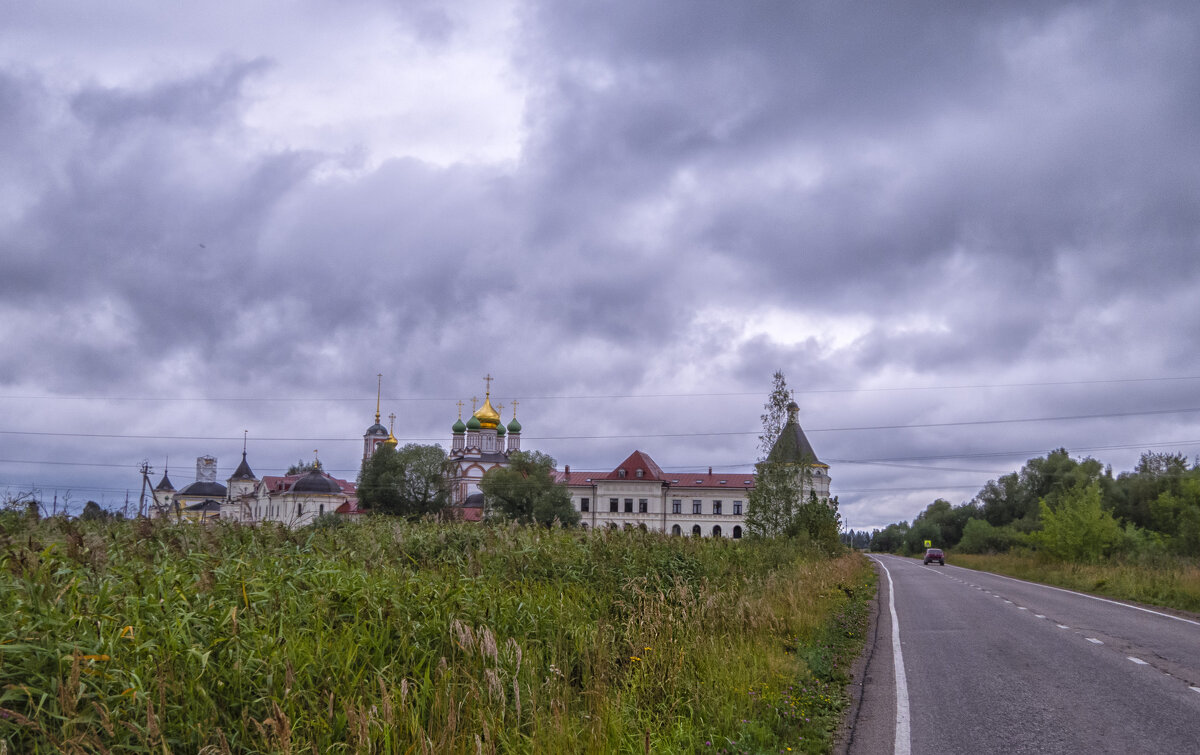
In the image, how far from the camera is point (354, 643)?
5.25m

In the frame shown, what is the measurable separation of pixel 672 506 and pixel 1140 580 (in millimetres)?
75856

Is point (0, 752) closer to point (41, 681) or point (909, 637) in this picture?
point (41, 681)

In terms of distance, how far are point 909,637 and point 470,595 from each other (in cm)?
A: 851

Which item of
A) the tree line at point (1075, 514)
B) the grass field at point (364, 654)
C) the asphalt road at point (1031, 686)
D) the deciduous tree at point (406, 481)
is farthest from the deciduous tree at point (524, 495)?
the grass field at point (364, 654)

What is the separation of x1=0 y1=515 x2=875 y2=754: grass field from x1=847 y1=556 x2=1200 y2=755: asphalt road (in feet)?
2.28

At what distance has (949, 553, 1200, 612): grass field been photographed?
62.1ft

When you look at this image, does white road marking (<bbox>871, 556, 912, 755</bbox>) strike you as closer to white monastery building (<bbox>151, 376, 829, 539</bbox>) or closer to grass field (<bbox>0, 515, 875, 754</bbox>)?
grass field (<bbox>0, 515, 875, 754</bbox>)

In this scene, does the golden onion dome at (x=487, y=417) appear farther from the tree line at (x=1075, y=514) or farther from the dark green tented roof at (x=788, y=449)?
the dark green tented roof at (x=788, y=449)

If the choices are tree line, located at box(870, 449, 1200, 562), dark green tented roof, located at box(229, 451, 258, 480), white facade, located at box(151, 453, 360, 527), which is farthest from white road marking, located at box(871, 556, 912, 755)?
dark green tented roof, located at box(229, 451, 258, 480)

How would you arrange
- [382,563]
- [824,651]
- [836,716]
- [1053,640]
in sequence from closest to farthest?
[836,716] → [382,563] → [824,651] → [1053,640]

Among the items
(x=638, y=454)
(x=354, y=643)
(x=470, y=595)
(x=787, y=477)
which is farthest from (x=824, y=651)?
(x=638, y=454)

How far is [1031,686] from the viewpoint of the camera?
8.09m

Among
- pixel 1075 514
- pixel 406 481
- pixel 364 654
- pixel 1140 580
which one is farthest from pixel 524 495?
pixel 364 654

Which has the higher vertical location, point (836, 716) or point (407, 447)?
point (407, 447)
